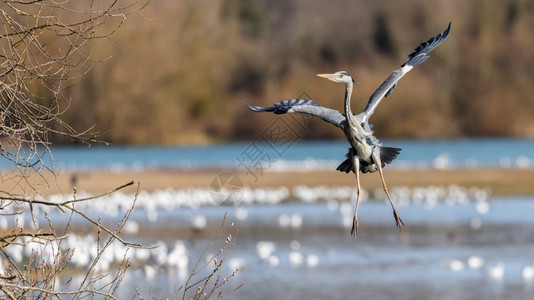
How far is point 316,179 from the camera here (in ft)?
122

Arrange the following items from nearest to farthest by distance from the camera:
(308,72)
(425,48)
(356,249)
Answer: (425,48)
(356,249)
(308,72)

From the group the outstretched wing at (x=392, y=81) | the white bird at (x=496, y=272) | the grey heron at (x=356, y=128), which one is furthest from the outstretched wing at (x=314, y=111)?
the white bird at (x=496, y=272)

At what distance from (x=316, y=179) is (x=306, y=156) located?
17.2 metres

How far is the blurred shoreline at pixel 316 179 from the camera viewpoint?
33719 mm

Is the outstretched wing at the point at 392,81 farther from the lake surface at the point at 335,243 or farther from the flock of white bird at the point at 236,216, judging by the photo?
the flock of white bird at the point at 236,216

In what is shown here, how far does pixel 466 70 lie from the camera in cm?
6675

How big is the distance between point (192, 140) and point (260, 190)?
1340 inches

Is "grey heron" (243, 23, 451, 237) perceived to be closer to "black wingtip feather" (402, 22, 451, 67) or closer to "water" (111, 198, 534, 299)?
"black wingtip feather" (402, 22, 451, 67)

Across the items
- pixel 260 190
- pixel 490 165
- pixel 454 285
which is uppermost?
pixel 490 165

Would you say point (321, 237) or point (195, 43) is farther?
point (195, 43)

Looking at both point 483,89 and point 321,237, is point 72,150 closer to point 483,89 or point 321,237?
point 483,89

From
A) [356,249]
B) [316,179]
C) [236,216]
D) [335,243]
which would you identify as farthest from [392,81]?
[316,179]

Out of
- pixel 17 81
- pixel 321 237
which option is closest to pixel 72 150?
pixel 321 237

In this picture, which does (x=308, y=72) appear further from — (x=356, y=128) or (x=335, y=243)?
(x=356, y=128)
